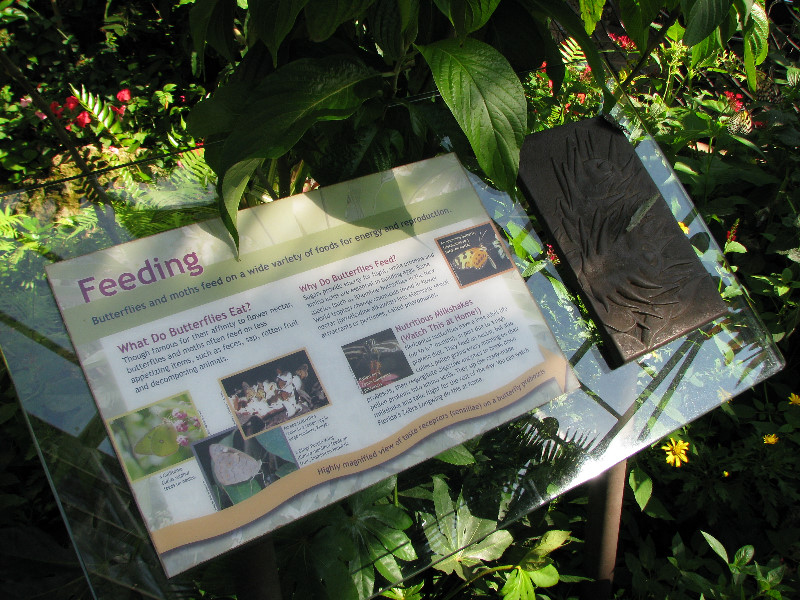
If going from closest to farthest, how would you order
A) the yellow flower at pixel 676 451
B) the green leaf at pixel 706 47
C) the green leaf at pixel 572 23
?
1. the green leaf at pixel 572 23
2. the green leaf at pixel 706 47
3. the yellow flower at pixel 676 451

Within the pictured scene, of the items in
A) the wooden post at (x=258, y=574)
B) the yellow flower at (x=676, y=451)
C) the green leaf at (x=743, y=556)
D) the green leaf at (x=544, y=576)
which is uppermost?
the wooden post at (x=258, y=574)

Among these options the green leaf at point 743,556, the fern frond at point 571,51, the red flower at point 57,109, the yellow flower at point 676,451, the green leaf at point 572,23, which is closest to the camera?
the green leaf at point 572,23

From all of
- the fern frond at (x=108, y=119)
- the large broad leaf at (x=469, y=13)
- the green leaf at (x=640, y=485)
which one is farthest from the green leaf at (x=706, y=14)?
the fern frond at (x=108, y=119)

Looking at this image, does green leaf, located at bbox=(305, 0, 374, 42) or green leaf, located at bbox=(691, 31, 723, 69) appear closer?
green leaf, located at bbox=(305, 0, 374, 42)

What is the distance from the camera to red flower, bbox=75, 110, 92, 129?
8.40ft

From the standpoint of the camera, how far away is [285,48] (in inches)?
37.9

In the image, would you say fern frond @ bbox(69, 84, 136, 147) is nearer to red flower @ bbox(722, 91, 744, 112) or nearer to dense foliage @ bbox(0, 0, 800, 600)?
dense foliage @ bbox(0, 0, 800, 600)

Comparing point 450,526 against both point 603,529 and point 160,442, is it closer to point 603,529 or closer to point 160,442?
point 160,442

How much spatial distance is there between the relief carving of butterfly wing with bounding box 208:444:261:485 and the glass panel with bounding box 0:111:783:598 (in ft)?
0.38

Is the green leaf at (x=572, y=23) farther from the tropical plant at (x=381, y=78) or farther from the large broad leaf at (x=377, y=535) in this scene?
the large broad leaf at (x=377, y=535)

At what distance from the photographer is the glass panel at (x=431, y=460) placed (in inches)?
29.4

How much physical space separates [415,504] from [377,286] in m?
0.33

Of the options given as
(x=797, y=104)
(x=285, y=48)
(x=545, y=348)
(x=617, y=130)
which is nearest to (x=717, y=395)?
(x=545, y=348)

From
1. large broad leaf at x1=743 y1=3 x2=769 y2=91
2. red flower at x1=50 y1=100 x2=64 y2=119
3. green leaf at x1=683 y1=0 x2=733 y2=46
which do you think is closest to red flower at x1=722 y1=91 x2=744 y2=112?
large broad leaf at x1=743 y1=3 x2=769 y2=91
